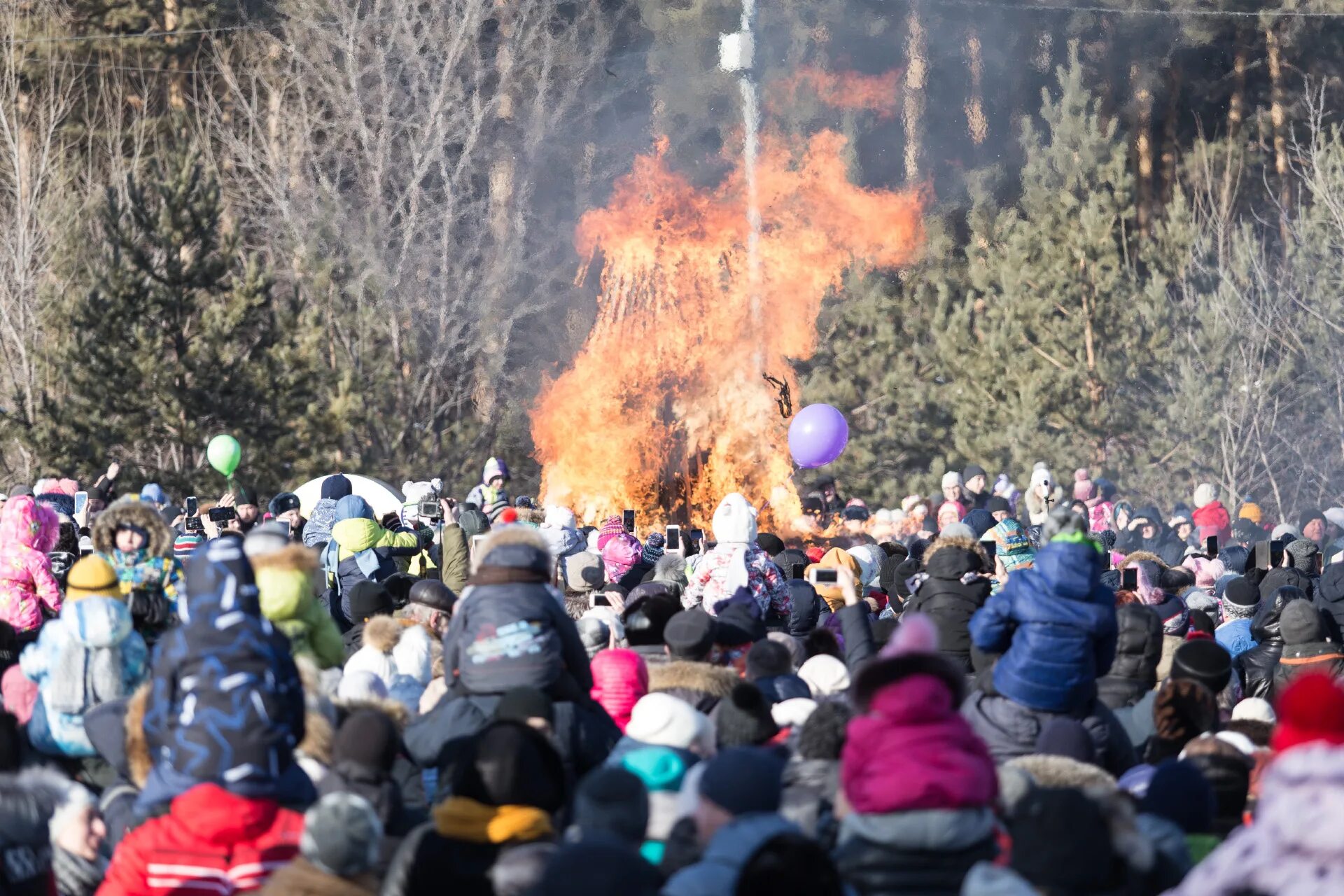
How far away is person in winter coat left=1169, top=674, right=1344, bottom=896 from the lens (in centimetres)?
394

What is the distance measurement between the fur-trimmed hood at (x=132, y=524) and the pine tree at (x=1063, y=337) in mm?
20968

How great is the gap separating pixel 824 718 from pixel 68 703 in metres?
2.77

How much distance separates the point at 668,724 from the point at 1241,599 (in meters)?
5.24

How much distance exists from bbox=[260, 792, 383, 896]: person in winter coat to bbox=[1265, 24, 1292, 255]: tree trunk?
1202 inches

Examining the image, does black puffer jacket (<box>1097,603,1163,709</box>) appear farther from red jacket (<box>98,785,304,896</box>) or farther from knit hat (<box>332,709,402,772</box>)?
red jacket (<box>98,785,304,896</box>)

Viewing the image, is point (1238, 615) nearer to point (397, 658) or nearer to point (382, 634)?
point (397, 658)

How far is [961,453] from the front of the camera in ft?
92.5

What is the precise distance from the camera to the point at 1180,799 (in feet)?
16.1

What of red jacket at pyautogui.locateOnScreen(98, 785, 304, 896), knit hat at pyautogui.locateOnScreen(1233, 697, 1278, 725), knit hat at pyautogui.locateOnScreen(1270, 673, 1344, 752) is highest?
knit hat at pyautogui.locateOnScreen(1270, 673, 1344, 752)

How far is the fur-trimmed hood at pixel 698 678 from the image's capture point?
6555mm

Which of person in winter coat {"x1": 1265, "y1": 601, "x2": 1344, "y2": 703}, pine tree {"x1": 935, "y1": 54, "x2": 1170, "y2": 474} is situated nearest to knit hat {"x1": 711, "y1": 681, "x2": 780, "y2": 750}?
person in winter coat {"x1": 1265, "y1": 601, "x2": 1344, "y2": 703}

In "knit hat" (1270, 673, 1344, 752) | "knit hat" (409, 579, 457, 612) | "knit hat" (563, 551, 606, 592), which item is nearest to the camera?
"knit hat" (1270, 673, 1344, 752)

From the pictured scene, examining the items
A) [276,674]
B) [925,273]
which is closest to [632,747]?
[276,674]

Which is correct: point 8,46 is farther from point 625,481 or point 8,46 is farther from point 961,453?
point 961,453
